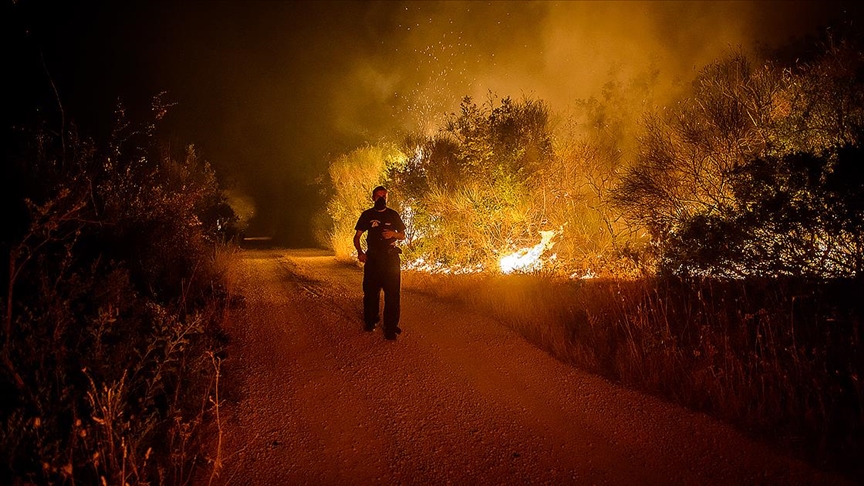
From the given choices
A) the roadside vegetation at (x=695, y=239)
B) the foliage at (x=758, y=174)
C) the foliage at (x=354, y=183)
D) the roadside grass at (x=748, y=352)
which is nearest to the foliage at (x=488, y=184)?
the roadside vegetation at (x=695, y=239)

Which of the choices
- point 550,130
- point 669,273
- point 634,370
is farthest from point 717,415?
point 550,130

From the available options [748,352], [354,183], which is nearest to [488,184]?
[354,183]

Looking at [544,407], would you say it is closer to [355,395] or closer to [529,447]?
[529,447]

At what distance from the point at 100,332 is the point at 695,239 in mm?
7041

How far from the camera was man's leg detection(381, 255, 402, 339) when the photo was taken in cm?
608

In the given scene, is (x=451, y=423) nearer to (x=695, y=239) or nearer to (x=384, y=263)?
(x=384, y=263)

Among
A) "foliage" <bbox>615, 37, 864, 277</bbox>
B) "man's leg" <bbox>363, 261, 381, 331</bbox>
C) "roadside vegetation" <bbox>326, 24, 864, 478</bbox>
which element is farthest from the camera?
"man's leg" <bbox>363, 261, 381, 331</bbox>

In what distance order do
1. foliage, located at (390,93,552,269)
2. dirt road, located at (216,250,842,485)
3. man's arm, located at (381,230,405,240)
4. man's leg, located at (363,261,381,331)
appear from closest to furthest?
dirt road, located at (216,250,842,485), man's arm, located at (381,230,405,240), man's leg, located at (363,261,381,331), foliage, located at (390,93,552,269)

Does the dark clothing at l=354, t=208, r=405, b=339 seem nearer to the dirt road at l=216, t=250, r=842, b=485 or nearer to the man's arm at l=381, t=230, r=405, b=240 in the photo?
the man's arm at l=381, t=230, r=405, b=240

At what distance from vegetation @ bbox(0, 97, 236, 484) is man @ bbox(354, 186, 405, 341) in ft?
6.72

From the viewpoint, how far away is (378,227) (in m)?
6.12

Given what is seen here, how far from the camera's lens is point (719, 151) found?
10195mm

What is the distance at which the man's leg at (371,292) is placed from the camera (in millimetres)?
6146

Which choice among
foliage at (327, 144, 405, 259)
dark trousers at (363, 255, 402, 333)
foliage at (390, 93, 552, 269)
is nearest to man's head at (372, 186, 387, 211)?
dark trousers at (363, 255, 402, 333)
